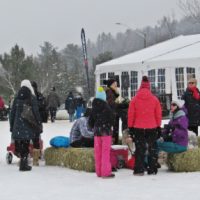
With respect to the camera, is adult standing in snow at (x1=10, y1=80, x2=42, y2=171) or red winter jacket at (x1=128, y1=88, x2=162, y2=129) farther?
adult standing in snow at (x1=10, y1=80, x2=42, y2=171)

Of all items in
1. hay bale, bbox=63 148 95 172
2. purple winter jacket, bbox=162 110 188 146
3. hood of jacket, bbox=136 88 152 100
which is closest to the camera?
hood of jacket, bbox=136 88 152 100

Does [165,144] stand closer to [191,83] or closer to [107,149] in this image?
[107,149]

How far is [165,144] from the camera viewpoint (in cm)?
970

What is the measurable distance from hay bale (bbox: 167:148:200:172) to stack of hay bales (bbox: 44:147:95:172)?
1.38m

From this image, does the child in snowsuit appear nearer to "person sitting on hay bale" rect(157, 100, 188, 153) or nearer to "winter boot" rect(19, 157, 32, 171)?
"person sitting on hay bale" rect(157, 100, 188, 153)

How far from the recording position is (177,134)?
9.56m

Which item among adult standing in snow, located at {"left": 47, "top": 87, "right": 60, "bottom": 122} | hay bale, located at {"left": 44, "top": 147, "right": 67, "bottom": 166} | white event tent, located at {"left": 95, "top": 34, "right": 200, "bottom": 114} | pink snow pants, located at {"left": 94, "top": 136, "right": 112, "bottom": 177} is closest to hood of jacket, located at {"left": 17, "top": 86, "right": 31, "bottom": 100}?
hay bale, located at {"left": 44, "top": 147, "right": 67, "bottom": 166}

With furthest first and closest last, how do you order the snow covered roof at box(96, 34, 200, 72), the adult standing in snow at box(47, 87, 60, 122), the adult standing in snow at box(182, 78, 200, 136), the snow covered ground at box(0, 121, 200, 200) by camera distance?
the snow covered roof at box(96, 34, 200, 72)
the adult standing in snow at box(47, 87, 60, 122)
the adult standing in snow at box(182, 78, 200, 136)
the snow covered ground at box(0, 121, 200, 200)

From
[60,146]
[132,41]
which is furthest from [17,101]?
[132,41]

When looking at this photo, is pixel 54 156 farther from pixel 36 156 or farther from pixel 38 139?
pixel 38 139

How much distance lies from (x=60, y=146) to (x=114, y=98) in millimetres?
1396

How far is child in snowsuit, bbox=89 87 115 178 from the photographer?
9.08 metres

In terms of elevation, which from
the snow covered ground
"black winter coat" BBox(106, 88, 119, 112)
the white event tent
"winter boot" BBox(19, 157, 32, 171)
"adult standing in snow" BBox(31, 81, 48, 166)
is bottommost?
the snow covered ground

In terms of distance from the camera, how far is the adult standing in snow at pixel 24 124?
1015 cm
